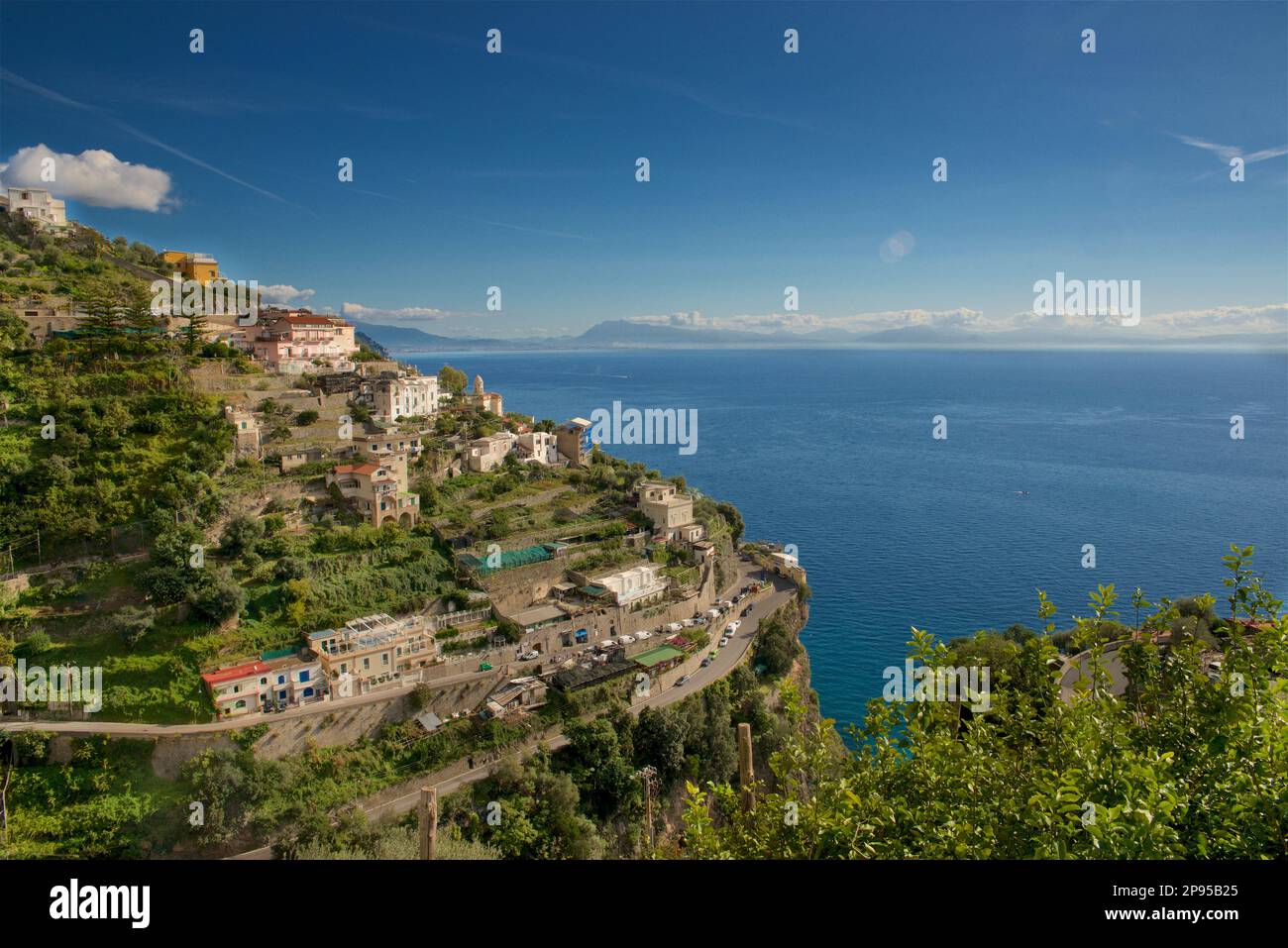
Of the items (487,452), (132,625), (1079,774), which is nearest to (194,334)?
(487,452)

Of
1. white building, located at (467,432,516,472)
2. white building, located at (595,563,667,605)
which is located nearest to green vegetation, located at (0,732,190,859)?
white building, located at (595,563,667,605)

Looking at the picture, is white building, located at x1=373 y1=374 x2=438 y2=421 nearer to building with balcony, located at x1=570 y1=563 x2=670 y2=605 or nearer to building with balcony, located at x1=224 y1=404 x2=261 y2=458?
building with balcony, located at x1=224 y1=404 x2=261 y2=458

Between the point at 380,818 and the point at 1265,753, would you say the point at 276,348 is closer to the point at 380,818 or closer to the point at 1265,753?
the point at 380,818

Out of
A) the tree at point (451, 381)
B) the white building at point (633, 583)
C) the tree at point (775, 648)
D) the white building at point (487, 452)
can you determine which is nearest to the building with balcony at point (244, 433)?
the white building at point (487, 452)

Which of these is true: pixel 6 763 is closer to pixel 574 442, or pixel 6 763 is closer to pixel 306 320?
pixel 306 320
